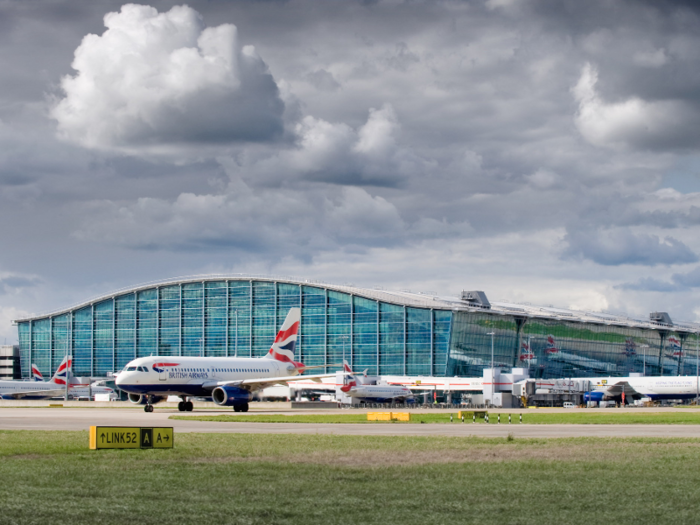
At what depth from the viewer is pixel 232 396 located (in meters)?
74.1

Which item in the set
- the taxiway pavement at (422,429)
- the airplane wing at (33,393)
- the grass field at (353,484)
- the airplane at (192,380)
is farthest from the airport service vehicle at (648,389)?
the grass field at (353,484)

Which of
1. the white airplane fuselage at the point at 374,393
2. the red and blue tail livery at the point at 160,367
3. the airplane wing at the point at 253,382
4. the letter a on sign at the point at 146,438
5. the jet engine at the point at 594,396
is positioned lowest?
the jet engine at the point at 594,396

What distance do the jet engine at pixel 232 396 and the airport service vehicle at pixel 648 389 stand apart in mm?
69187

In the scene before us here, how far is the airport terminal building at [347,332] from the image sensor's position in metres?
154

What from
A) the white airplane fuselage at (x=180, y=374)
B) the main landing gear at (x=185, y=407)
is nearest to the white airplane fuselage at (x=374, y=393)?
the white airplane fuselage at (x=180, y=374)

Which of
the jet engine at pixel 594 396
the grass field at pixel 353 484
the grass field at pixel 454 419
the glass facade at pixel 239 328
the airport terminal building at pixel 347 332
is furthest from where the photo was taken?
the glass facade at pixel 239 328

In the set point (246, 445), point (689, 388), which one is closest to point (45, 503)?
point (246, 445)

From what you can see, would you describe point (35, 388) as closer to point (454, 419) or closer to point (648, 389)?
point (454, 419)

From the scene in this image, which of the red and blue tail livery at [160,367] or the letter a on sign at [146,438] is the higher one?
the letter a on sign at [146,438]

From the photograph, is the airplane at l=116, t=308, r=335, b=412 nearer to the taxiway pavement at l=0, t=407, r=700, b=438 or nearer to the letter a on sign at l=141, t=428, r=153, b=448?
the taxiway pavement at l=0, t=407, r=700, b=438

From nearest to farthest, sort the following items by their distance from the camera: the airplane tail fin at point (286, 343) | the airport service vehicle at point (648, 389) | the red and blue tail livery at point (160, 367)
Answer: the red and blue tail livery at point (160, 367) < the airplane tail fin at point (286, 343) < the airport service vehicle at point (648, 389)

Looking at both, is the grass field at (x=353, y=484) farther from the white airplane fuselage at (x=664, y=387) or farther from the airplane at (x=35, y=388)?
the white airplane fuselage at (x=664, y=387)

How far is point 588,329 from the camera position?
Result: 175375 mm

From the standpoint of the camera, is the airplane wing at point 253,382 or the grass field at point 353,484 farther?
the airplane wing at point 253,382
